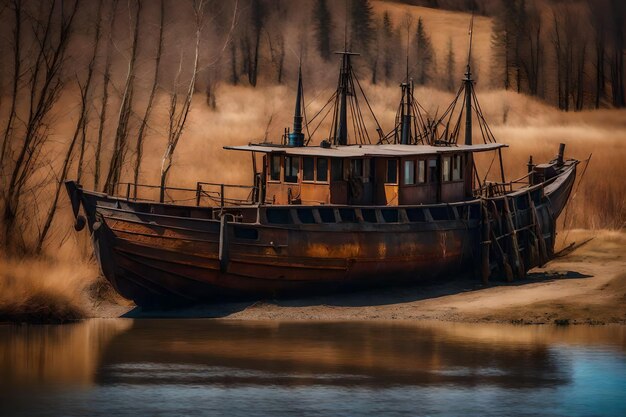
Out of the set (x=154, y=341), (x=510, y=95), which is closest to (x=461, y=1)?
(x=510, y=95)

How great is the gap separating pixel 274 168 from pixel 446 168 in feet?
17.9

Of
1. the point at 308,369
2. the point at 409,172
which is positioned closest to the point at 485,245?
the point at 409,172

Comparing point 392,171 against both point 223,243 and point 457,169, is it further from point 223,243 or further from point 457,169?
point 223,243

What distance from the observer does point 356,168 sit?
4128cm

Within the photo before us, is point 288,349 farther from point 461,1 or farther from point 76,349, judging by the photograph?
point 461,1

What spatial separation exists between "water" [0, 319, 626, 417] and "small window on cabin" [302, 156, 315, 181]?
17.1 feet

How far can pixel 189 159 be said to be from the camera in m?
54.4

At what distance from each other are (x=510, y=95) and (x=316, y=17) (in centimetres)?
1859

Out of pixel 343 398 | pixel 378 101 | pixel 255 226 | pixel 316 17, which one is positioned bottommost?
pixel 343 398

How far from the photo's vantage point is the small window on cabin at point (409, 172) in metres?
41.9

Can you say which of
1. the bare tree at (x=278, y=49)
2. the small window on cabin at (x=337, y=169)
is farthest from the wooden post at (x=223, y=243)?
the bare tree at (x=278, y=49)

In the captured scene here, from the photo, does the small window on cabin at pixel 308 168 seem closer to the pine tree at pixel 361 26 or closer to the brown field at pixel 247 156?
the brown field at pixel 247 156

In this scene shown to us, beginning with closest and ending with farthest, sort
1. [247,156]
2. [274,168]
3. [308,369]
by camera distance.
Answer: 1. [308,369]
2. [274,168]
3. [247,156]

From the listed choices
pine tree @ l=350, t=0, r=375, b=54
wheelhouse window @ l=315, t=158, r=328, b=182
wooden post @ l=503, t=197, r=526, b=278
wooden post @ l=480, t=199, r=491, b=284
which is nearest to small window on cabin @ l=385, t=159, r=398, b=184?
wheelhouse window @ l=315, t=158, r=328, b=182
